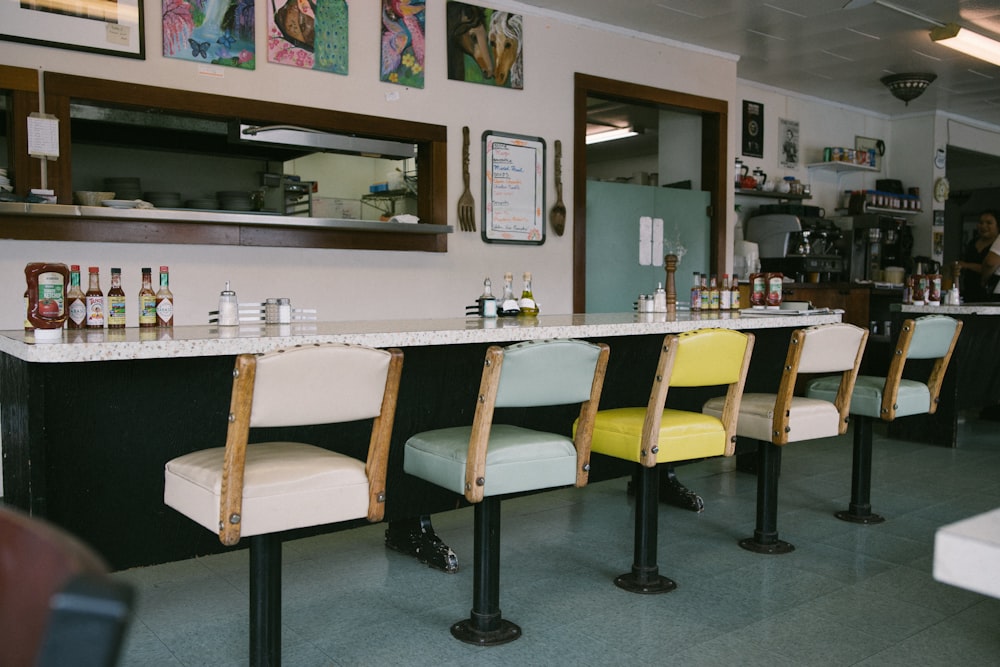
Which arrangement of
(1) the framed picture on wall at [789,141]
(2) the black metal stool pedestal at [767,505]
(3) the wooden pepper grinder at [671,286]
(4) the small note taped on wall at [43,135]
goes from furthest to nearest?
(1) the framed picture on wall at [789,141]
(3) the wooden pepper grinder at [671,286]
(4) the small note taped on wall at [43,135]
(2) the black metal stool pedestal at [767,505]

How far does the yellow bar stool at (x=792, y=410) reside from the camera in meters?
3.33

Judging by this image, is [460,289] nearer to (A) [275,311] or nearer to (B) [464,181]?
(B) [464,181]

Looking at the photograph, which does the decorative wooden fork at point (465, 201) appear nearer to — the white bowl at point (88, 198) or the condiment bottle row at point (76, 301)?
the white bowl at point (88, 198)

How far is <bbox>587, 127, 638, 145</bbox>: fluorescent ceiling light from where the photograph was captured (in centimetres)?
1131

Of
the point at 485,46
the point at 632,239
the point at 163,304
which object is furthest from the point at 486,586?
the point at 632,239

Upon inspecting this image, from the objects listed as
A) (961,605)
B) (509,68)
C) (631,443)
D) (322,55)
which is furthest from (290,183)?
(961,605)

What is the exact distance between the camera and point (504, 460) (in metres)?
2.48

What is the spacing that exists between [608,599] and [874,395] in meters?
1.88

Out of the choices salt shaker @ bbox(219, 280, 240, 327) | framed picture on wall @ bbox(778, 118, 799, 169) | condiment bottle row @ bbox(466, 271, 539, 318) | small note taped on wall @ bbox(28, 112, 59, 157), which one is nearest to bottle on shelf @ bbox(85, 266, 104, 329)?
salt shaker @ bbox(219, 280, 240, 327)

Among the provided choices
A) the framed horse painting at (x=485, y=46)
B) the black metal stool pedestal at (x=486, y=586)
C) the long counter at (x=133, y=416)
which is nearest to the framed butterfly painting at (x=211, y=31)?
the framed horse painting at (x=485, y=46)

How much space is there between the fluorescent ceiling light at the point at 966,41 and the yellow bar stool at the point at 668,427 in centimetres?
454

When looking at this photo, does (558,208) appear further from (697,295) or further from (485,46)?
(697,295)

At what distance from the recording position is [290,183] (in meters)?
6.32

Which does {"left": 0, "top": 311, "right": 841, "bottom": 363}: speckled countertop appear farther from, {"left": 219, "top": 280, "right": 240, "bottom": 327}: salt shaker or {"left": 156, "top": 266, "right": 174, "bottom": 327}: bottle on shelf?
{"left": 156, "top": 266, "right": 174, "bottom": 327}: bottle on shelf
